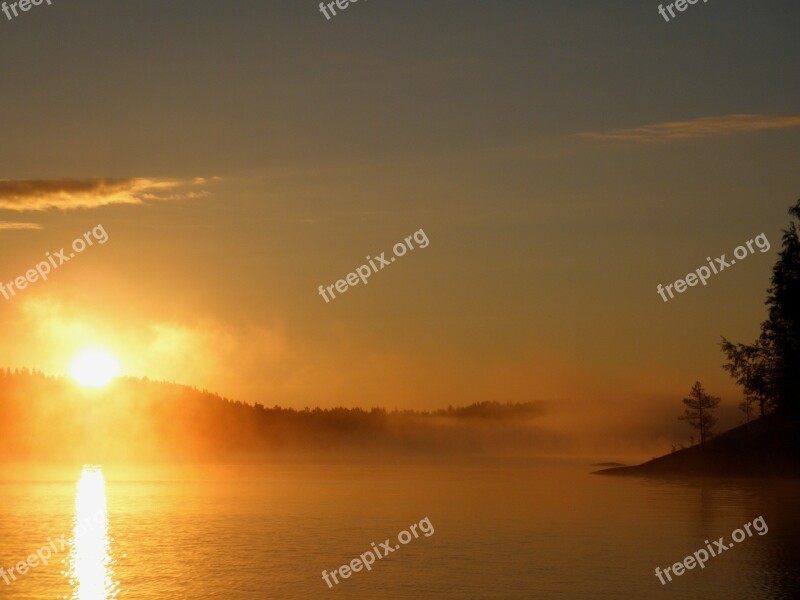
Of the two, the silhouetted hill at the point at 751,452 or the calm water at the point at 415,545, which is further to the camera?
the silhouetted hill at the point at 751,452

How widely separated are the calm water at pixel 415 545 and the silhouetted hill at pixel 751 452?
A: 4183mm

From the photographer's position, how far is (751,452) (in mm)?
150125

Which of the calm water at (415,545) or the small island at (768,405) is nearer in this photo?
the calm water at (415,545)

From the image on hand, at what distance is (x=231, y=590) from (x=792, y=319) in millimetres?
88261

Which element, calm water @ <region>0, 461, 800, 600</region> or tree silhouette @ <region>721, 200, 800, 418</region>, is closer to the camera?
calm water @ <region>0, 461, 800, 600</region>

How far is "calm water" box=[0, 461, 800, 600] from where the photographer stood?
65375 millimetres

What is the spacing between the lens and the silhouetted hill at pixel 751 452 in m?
143

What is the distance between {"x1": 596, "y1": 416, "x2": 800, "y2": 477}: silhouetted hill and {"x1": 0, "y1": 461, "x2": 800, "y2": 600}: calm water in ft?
13.7

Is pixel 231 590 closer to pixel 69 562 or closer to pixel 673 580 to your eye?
pixel 69 562

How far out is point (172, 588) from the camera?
6581 centimetres

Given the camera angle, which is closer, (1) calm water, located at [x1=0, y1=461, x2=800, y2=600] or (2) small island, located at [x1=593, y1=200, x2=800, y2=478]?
(1) calm water, located at [x1=0, y1=461, x2=800, y2=600]

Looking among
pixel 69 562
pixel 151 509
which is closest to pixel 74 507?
pixel 151 509

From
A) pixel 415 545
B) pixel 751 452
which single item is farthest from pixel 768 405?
pixel 415 545

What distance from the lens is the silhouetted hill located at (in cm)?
14338
